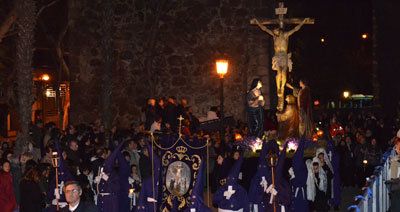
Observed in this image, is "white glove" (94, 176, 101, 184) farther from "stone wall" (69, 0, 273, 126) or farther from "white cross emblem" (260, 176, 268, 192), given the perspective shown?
"stone wall" (69, 0, 273, 126)

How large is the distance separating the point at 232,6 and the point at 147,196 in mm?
16245

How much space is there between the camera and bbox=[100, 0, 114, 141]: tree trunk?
1008 inches

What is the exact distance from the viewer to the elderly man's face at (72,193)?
8406 mm

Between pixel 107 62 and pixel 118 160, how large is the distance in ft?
42.8

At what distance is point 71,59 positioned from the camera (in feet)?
94.9

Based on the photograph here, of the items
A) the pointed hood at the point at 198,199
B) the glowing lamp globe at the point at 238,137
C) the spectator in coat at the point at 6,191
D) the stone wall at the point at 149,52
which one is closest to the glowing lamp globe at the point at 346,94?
the stone wall at the point at 149,52

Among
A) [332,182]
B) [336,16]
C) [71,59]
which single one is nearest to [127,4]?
[71,59]

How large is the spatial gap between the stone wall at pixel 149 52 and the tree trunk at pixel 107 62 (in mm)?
1650

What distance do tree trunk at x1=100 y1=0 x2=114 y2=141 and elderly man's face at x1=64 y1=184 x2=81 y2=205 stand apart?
1695 cm

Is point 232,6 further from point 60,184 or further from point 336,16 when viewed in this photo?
point 336,16

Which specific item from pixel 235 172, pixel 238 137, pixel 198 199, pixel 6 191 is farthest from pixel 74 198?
pixel 238 137

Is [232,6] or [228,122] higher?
[232,6]

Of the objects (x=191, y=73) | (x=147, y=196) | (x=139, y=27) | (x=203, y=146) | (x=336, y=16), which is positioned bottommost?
(x=147, y=196)

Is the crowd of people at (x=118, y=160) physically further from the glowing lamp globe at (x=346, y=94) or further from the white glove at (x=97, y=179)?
the glowing lamp globe at (x=346, y=94)
